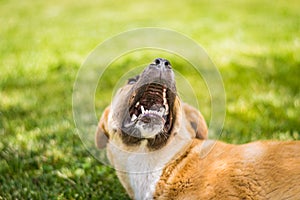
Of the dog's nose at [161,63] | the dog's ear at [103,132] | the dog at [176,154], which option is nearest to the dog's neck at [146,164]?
the dog at [176,154]

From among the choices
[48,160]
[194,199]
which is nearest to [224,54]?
[48,160]

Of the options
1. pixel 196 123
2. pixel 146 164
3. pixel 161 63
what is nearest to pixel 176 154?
pixel 146 164

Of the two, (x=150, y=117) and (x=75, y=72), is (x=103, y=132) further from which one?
(x=75, y=72)

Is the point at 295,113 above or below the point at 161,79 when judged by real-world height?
below

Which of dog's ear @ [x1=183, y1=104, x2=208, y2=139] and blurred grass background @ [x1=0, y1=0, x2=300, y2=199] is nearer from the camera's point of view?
dog's ear @ [x1=183, y1=104, x2=208, y2=139]

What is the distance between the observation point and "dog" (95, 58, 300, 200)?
134 inches

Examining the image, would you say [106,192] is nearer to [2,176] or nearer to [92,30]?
[2,176]

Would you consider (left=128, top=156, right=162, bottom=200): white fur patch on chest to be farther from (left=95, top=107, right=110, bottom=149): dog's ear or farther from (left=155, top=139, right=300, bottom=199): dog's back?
(left=95, top=107, right=110, bottom=149): dog's ear

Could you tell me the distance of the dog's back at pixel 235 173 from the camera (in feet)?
10.9

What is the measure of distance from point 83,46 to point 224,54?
312 centimetres

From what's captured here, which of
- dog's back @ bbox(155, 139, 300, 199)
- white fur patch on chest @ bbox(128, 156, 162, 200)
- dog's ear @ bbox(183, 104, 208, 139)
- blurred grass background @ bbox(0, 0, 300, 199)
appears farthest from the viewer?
blurred grass background @ bbox(0, 0, 300, 199)

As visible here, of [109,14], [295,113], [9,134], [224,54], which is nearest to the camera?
[9,134]

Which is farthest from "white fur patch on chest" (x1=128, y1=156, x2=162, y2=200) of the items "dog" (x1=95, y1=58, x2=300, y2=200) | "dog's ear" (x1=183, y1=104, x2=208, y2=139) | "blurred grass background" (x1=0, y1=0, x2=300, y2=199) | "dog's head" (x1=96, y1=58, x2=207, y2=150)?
"dog's ear" (x1=183, y1=104, x2=208, y2=139)

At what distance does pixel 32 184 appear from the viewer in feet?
14.9
